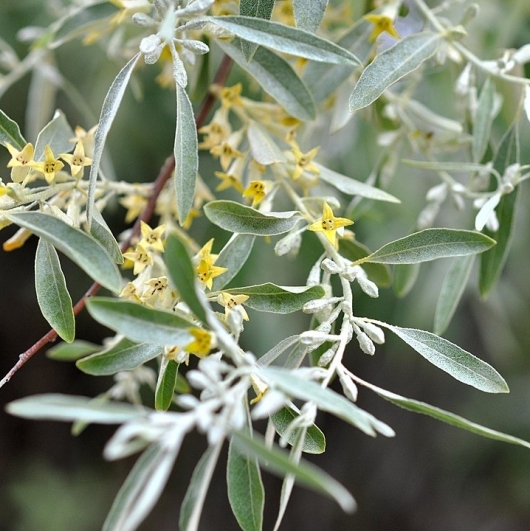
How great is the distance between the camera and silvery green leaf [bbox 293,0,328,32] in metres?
0.57

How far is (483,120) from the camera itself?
27.4 inches

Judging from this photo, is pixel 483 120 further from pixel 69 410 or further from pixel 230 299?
pixel 69 410

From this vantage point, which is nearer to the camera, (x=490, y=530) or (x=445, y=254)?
(x=445, y=254)

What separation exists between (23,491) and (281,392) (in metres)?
2.28

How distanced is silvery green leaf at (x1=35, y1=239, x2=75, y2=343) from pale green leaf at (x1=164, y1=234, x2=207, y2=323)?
0.52 feet

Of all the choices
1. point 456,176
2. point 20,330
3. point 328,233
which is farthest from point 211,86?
point 20,330

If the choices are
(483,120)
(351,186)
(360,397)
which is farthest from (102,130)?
(360,397)

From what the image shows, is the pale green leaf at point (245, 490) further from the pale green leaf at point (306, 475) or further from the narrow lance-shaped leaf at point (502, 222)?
the narrow lance-shaped leaf at point (502, 222)

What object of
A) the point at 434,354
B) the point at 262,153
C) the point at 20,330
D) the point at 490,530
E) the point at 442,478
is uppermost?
the point at 262,153

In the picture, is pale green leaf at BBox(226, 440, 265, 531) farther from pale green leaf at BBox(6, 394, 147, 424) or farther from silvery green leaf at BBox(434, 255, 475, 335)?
silvery green leaf at BBox(434, 255, 475, 335)

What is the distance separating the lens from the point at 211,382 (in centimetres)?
41

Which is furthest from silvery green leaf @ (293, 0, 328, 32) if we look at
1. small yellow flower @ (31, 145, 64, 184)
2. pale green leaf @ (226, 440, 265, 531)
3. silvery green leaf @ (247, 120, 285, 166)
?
pale green leaf @ (226, 440, 265, 531)

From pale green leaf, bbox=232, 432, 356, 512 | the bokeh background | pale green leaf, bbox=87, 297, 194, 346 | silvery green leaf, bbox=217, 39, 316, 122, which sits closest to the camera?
pale green leaf, bbox=232, 432, 356, 512

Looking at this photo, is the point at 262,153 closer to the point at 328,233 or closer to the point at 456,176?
the point at 328,233
